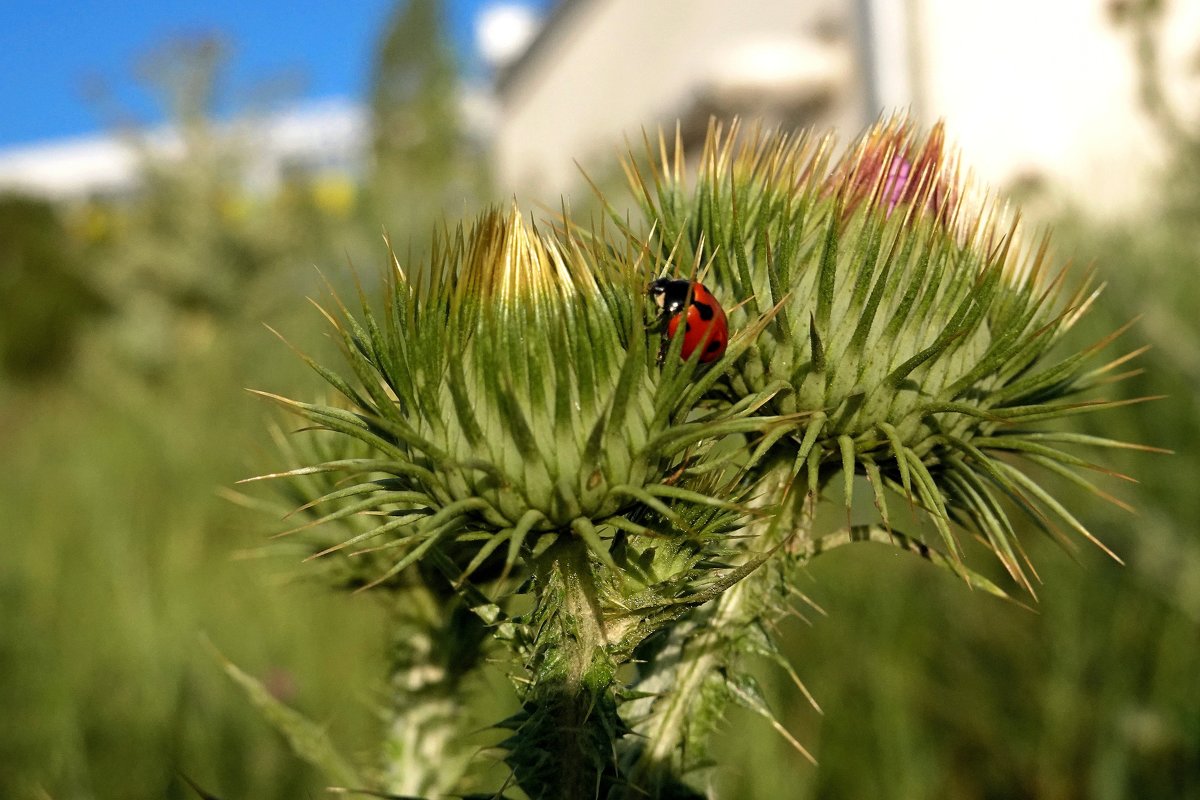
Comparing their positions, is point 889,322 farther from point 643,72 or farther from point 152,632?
point 643,72

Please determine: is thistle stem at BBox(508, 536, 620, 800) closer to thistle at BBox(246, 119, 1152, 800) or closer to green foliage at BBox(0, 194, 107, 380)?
thistle at BBox(246, 119, 1152, 800)

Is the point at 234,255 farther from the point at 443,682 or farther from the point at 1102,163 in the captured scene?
the point at 443,682

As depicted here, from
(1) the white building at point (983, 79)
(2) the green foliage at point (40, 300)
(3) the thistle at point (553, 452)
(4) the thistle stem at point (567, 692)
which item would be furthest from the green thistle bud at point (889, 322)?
(2) the green foliage at point (40, 300)

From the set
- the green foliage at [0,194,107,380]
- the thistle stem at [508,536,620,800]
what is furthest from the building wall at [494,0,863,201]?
the green foliage at [0,194,107,380]

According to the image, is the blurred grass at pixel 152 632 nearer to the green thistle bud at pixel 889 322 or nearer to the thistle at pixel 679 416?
the thistle at pixel 679 416

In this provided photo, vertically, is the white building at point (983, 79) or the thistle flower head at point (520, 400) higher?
the white building at point (983, 79)

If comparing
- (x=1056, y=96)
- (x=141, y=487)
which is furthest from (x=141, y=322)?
(x=1056, y=96)
